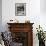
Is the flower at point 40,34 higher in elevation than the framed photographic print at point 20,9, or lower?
lower

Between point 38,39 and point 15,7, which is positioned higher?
point 15,7

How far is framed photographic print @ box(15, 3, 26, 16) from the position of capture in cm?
573

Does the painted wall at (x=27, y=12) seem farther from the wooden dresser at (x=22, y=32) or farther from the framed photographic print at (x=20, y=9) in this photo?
the wooden dresser at (x=22, y=32)

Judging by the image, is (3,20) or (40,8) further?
(40,8)

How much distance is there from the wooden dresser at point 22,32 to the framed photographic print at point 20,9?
1.58ft

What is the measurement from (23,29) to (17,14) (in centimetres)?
67

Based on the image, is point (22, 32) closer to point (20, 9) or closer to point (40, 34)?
point (40, 34)

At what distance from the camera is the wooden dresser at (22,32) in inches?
218

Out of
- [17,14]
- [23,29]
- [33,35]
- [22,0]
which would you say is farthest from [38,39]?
[22,0]

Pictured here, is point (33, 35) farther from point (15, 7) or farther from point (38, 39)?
point (15, 7)

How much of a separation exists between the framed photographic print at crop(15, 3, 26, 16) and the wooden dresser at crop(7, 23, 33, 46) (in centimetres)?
48

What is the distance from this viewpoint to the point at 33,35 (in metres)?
5.73

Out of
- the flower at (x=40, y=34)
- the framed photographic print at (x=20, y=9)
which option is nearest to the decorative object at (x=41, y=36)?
the flower at (x=40, y=34)

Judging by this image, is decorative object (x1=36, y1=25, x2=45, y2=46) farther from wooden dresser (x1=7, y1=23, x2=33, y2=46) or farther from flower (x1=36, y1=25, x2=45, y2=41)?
wooden dresser (x1=7, y1=23, x2=33, y2=46)
